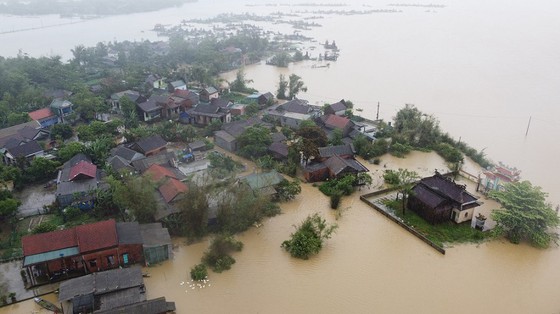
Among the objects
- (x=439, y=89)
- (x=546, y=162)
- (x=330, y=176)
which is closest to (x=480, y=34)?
(x=439, y=89)

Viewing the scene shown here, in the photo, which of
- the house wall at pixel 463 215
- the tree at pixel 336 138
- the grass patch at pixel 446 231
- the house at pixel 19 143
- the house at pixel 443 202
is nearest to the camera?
the grass patch at pixel 446 231

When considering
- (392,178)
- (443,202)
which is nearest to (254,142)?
(392,178)

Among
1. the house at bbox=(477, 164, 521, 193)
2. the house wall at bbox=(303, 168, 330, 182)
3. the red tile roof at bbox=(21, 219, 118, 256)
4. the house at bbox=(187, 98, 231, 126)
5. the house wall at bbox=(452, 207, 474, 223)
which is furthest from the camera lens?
the house at bbox=(187, 98, 231, 126)

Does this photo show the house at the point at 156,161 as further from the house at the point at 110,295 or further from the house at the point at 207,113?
the house at the point at 110,295

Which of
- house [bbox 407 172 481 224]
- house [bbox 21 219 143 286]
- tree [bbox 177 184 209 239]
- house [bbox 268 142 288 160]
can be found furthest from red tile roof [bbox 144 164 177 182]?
house [bbox 407 172 481 224]

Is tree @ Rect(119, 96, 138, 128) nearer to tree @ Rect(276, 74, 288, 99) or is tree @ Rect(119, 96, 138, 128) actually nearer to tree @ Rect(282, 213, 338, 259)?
tree @ Rect(276, 74, 288, 99)

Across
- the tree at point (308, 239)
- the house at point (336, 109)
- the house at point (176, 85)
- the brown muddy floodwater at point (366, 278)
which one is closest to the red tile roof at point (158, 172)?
the brown muddy floodwater at point (366, 278)

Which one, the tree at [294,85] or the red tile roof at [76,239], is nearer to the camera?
the red tile roof at [76,239]
